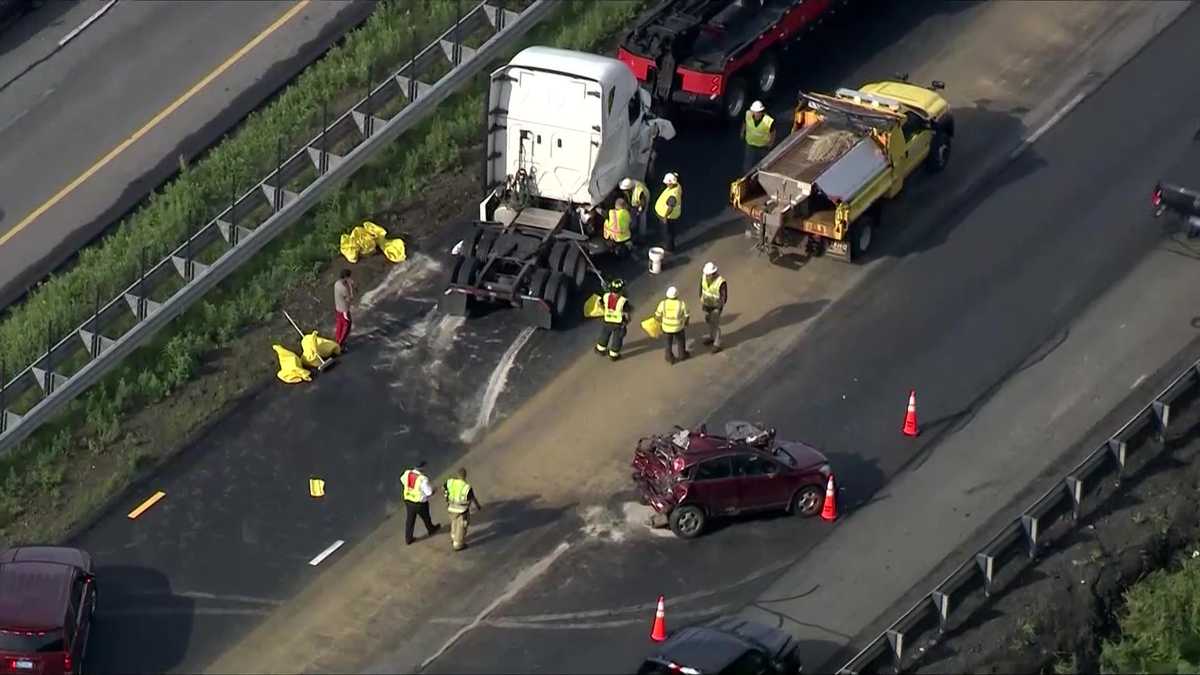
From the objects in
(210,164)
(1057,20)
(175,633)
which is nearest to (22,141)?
(210,164)

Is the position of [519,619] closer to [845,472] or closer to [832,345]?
[845,472]

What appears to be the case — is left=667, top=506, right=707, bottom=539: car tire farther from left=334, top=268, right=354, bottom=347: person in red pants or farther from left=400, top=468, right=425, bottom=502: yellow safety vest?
left=334, top=268, right=354, bottom=347: person in red pants

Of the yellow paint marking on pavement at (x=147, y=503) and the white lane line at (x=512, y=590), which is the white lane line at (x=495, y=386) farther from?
the yellow paint marking on pavement at (x=147, y=503)

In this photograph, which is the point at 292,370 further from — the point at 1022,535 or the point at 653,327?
the point at 1022,535

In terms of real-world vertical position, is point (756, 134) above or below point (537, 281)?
above

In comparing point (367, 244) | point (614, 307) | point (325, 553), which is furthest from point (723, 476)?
point (367, 244)

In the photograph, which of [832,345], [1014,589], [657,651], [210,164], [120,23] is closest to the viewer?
[657,651]

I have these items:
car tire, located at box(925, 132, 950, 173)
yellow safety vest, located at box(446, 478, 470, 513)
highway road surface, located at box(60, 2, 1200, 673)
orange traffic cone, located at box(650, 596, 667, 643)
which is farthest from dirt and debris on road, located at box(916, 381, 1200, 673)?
car tire, located at box(925, 132, 950, 173)
